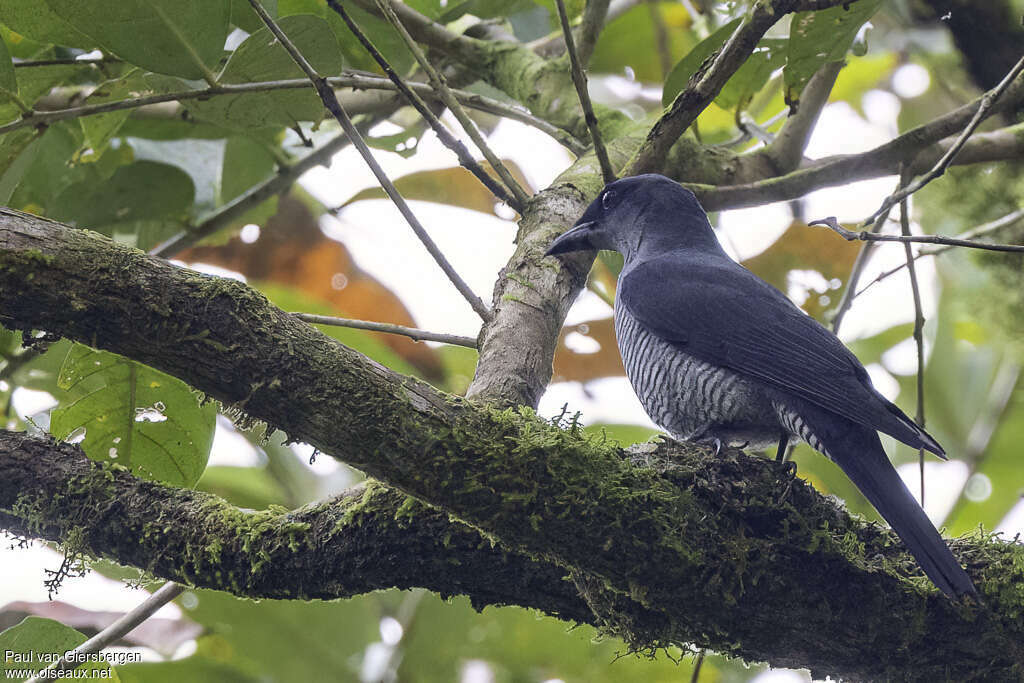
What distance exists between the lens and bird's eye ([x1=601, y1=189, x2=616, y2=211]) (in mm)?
2992

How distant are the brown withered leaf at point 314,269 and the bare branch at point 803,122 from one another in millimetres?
1583

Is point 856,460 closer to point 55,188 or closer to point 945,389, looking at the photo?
point 945,389

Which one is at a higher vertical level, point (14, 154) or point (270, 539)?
point (14, 154)

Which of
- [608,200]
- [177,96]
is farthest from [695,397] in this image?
[177,96]

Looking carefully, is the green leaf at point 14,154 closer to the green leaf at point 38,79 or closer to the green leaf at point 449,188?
the green leaf at point 38,79

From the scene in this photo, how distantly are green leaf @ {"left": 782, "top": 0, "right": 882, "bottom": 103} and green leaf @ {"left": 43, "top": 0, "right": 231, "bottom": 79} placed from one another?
168 centimetres

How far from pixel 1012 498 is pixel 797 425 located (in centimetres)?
182

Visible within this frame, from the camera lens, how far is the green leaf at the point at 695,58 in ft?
9.71

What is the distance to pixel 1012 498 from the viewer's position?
3.69m

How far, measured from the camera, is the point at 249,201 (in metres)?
3.65

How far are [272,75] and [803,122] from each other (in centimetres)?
194

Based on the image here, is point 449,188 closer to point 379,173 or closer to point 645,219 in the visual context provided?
point 645,219

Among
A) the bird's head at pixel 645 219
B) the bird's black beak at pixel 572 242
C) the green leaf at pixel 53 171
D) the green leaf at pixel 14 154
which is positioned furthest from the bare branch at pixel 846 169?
the green leaf at pixel 53 171

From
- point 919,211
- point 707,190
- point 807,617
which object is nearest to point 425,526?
point 807,617
